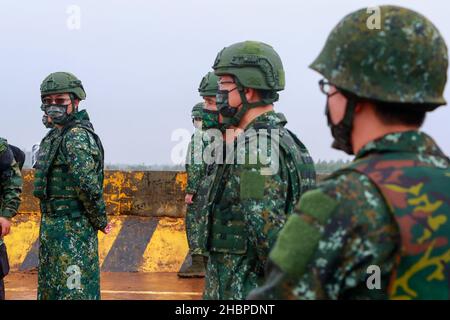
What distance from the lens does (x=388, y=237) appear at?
82.4 inches

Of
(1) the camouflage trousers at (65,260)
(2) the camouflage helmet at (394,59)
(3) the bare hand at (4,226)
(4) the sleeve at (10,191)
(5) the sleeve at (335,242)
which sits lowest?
(1) the camouflage trousers at (65,260)

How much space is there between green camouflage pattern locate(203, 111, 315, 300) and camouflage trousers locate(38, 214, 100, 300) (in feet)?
8.48

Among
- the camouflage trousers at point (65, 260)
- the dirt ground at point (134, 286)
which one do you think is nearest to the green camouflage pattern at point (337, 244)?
the camouflage trousers at point (65, 260)

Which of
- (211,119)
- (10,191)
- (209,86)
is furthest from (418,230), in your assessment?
(209,86)

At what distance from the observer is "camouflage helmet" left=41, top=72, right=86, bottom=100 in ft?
23.2

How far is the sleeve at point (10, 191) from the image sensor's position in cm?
669

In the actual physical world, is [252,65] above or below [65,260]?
above

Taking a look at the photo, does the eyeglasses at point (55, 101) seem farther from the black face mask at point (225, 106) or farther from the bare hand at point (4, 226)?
the black face mask at point (225, 106)

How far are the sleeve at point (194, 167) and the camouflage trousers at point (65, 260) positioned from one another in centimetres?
257

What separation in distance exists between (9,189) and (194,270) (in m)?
3.45

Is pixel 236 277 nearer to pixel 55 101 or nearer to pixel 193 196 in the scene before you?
pixel 55 101

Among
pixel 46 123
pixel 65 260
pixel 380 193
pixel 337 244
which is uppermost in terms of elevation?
pixel 380 193

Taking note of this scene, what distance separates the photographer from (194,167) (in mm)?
9469
